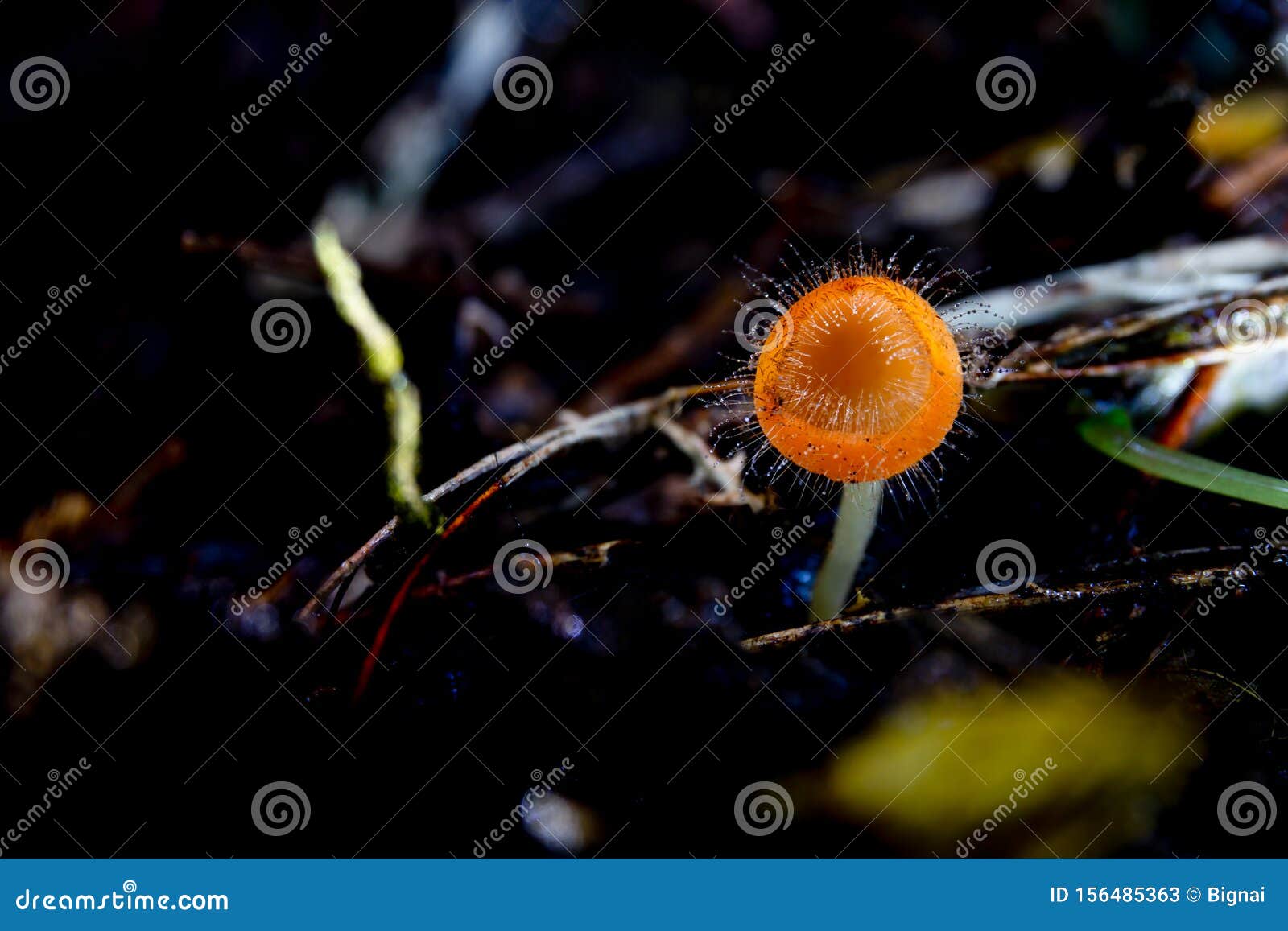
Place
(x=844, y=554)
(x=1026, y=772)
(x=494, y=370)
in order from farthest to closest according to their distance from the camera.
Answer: (x=494, y=370) < (x=844, y=554) < (x=1026, y=772)

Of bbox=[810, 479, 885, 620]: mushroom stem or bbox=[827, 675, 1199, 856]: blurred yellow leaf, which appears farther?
bbox=[810, 479, 885, 620]: mushroom stem

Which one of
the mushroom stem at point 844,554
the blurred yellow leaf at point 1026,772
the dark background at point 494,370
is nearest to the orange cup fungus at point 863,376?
the mushroom stem at point 844,554

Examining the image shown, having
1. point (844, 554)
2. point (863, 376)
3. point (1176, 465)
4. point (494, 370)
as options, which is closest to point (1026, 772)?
point (844, 554)

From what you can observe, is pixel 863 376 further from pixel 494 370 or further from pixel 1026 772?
pixel 494 370

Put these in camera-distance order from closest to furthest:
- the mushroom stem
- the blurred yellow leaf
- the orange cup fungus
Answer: the orange cup fungus, the blurred yellow leaf, the mushroom stem

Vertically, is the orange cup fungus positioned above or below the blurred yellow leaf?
above

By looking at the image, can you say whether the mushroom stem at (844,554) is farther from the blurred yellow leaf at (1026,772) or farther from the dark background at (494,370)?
the blurred yellow leaf at (1026,772)

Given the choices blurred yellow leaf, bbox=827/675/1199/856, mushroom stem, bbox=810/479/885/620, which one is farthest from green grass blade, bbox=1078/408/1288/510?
mushroom stem, bbox=810/479/885/620

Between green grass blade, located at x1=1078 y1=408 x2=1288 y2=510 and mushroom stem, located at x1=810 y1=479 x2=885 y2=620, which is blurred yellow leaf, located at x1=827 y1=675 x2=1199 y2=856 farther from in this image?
green grass blade, located at x1=1078 y1=408 x2=1288 y2=510
